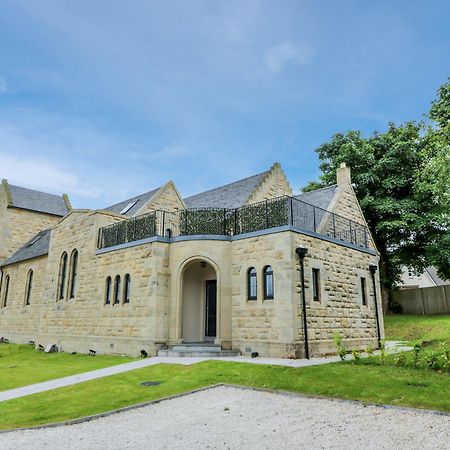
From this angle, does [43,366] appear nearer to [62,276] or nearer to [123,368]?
[123,368]

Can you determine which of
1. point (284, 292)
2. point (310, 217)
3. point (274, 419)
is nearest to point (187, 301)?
point (284, 292)

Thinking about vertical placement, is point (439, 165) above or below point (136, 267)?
above

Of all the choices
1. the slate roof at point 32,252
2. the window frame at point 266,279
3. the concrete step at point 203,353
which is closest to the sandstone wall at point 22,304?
the slate roof at point 32,252

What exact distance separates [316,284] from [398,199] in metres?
16.2

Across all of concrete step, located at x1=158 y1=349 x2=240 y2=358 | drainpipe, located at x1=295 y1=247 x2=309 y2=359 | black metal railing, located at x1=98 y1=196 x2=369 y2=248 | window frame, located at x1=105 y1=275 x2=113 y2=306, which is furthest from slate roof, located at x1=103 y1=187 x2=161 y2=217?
drainpipe, located at x1=295 y1=247 x2=309 y2=359

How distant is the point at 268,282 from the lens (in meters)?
15.1

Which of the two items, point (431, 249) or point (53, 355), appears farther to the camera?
point (431, 249)

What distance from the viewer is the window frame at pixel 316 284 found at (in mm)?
15693

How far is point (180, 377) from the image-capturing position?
11266 mm

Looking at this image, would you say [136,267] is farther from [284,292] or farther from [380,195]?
[380,195]

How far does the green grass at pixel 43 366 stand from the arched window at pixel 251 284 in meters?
5.16

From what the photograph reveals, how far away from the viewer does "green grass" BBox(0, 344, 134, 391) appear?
1288cm

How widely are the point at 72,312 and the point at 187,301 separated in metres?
6.72

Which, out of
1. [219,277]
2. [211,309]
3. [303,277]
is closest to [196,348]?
[219,277]
